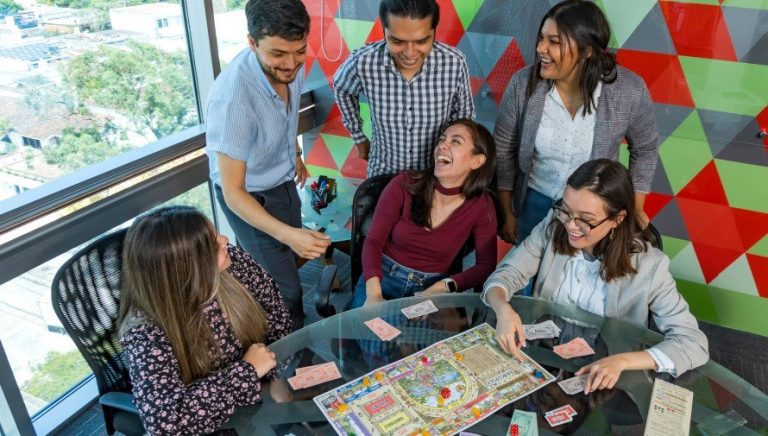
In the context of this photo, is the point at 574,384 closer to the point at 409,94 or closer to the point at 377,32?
the point at 409,94

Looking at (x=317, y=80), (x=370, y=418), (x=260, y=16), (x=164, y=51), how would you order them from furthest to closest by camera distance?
(x=317, y=80) → (x=164, y=51) → (x=260, y=16) → (x=370, y=418)

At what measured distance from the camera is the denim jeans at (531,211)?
246 centimetres

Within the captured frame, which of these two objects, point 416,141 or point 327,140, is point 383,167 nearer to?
point 416,141

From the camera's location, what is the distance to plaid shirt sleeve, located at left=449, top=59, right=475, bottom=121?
2527 mm

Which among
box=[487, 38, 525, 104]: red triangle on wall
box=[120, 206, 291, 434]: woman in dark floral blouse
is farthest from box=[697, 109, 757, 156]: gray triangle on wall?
box=[120, 206, 291, 434]: woman in dark floral blouse

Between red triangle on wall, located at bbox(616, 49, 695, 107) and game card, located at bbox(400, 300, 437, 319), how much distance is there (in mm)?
1812

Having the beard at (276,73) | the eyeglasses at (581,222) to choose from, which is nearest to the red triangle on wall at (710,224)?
the eyeglasses at (581,222)

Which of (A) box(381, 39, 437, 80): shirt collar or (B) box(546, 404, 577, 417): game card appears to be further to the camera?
(A) box(381, 39, 437, 80): shirt collar

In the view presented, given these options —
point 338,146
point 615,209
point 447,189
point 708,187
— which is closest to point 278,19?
point 447,189

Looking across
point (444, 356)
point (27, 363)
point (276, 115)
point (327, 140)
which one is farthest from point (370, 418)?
point (327, 140)

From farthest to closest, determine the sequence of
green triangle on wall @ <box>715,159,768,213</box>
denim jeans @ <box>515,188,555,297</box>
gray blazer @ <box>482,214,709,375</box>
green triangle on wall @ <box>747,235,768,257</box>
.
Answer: green triangle on wall @ <box>747,235,768,257</box> < green triangle on wall @ <box>715,159,768,213</box> < denim jeans @ <box>515,188,555,297</box> < gray blazer @ <box>482,214,709,375</box>

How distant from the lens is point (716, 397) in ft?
5.29

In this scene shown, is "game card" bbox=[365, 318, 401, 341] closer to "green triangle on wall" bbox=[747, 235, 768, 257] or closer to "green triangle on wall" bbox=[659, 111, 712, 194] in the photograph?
"green triangle on wall" bbox=[659, 111, 712, 194]

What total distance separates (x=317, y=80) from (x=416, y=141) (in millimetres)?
1511
